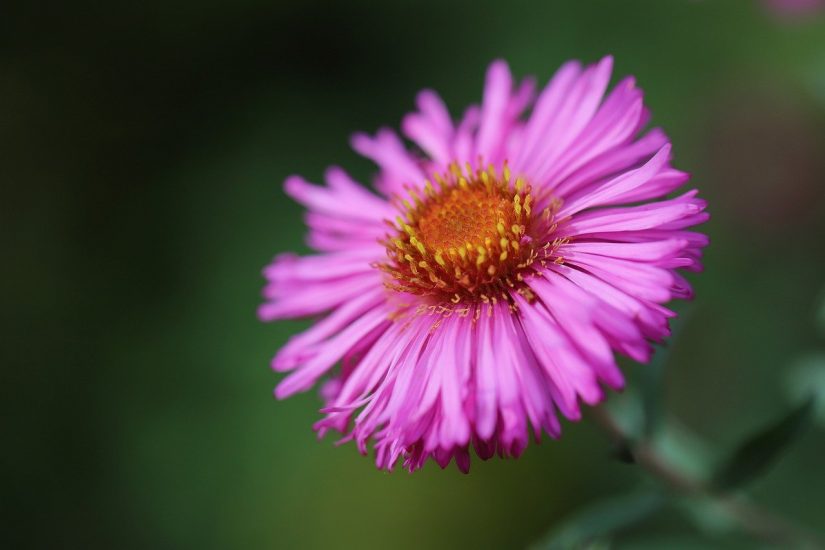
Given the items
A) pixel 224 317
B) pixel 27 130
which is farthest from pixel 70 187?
pixel 224 317

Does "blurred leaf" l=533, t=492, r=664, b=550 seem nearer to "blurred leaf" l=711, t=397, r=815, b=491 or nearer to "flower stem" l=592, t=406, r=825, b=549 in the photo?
"flower stem" l=592, t=406, r=825, b=549

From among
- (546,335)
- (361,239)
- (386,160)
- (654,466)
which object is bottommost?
(654,466)

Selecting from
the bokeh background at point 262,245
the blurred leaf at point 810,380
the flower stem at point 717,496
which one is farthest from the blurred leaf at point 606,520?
the bokeh background at point 262,245

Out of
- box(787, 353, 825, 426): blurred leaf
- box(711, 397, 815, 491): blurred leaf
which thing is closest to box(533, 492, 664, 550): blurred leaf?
box(711, 397, 815, 491): blurred leaf

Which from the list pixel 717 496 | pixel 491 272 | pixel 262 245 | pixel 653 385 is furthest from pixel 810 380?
pixel 262 245

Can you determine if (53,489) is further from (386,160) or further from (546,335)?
(546,335)

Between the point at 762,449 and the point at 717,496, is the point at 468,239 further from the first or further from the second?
the point at 717,496
